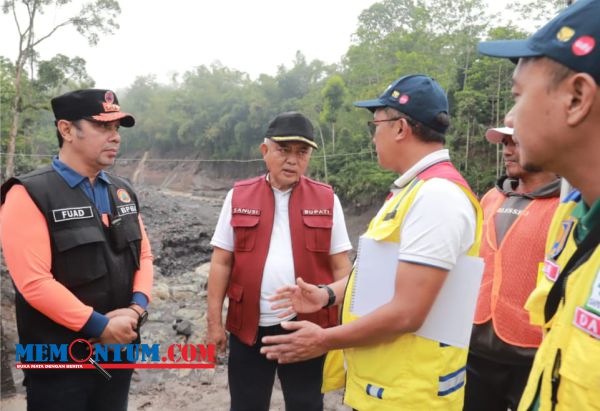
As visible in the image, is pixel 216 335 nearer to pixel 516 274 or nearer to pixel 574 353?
pixel 516 274

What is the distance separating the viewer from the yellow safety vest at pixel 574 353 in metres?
0.81

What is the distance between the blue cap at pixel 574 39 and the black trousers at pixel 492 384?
5.22ft

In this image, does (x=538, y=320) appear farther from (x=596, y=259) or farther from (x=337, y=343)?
(x=337, y=343)

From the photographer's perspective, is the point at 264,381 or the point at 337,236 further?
the point at 337,236

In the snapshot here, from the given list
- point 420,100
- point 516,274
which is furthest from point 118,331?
point 516,274

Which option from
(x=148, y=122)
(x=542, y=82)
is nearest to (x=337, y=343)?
(x=542, y=82)

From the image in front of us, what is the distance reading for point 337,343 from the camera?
1.54 m

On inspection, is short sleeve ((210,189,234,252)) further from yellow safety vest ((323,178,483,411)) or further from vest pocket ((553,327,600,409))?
vest pocket ((553,327,600,409))

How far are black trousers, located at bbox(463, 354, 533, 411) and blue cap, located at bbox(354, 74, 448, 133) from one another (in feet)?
4.05

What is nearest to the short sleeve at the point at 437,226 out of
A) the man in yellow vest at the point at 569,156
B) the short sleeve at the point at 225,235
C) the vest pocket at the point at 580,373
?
the man in yellow vest at the point at 569,156

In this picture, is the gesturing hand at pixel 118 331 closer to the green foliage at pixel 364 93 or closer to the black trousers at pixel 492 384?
the black trousers at pixel 492 384

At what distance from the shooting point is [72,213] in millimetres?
2080

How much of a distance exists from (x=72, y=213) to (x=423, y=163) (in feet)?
5.50

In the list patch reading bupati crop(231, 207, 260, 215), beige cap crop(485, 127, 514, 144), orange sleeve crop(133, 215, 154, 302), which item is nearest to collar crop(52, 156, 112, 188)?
orange sleeve crop(133, 215, 154, 302)
